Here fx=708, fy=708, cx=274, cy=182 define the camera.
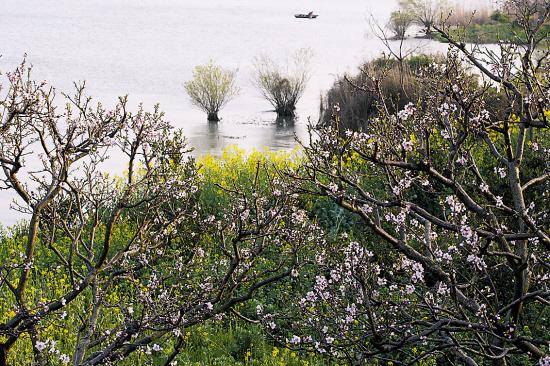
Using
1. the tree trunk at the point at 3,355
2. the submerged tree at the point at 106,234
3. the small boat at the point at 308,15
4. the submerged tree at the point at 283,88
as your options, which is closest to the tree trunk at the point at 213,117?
the submerged tree at the point at 283,88

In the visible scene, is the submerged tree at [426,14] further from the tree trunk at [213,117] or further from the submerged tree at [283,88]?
the tree trunk at [213,117]

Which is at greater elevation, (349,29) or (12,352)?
(349,29)

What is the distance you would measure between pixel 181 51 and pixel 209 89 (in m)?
14.1

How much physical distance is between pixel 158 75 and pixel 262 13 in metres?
43.4

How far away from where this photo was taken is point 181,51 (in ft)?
119

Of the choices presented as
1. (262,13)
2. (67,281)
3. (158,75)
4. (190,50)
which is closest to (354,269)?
(67,281)

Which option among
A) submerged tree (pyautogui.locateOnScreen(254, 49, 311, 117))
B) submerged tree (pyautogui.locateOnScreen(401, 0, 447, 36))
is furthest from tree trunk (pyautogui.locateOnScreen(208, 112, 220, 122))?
submerged tree (pyautogui.locateOnScreen(401, 0, 447, 36))

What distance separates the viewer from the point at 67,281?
279 inches

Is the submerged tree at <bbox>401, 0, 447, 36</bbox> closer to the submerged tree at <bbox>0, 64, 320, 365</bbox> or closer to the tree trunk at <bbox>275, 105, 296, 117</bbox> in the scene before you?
the submerged tree at <bbox>0, 64, 320, 365</bbox>

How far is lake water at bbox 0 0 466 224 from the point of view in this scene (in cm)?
2188

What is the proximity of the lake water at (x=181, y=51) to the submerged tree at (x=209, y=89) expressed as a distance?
34 centimetres

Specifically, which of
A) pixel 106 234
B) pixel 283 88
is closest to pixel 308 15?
pixel 283 88

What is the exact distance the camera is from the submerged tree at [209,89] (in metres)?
22.7

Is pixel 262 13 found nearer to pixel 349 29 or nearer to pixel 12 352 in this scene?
pixel 349 29
